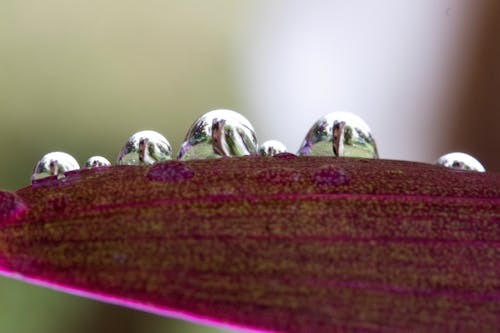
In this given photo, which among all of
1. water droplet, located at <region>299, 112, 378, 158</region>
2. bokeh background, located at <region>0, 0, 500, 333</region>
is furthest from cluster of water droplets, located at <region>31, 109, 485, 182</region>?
bokeh background, located at <region>0, 0, 500, 333</region>

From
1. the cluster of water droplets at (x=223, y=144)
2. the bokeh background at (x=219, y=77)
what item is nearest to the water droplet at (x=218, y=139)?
Answer: the cluster of water droplets at (x=223, y=144)

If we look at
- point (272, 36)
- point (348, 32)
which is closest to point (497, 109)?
point (348, 32)

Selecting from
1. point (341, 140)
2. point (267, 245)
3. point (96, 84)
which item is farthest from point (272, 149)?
point (96, 84)

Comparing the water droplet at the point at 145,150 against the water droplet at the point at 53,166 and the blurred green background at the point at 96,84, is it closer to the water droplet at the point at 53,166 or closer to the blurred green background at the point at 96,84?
the water droplet at the point at 53,166

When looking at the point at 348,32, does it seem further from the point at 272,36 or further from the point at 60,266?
the point at 60,266

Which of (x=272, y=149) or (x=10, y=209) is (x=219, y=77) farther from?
(x=10, y=209)

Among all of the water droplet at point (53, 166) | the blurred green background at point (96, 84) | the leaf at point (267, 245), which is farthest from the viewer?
→ the blurred green background at point (96, 84)
